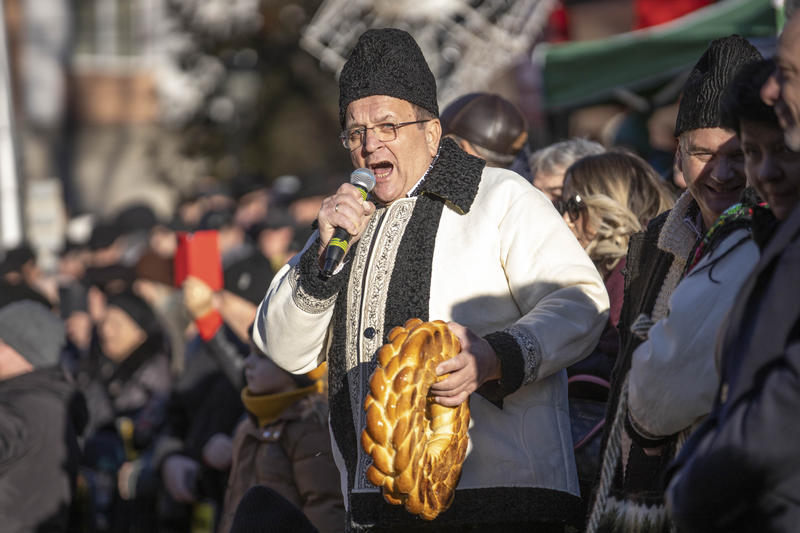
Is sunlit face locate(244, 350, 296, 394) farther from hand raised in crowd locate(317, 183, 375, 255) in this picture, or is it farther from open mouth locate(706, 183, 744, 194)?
open mouth locate(706, 183, 744, 194)

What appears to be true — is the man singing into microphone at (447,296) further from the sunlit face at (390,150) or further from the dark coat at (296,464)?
the dark coat at (296,464)

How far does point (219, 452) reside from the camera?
5.31 m

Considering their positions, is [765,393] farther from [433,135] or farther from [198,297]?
[198,297]

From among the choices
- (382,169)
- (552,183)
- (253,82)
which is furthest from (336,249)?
(253,82)

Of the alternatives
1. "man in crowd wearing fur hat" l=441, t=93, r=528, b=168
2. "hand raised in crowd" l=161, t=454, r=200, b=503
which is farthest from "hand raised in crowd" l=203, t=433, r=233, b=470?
"man in crowd wearing fur hat" l=441, t=93, r=528, b=168

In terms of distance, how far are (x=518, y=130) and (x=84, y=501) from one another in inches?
103

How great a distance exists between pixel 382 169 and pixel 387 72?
29 centimetres

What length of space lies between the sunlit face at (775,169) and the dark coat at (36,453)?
352cm

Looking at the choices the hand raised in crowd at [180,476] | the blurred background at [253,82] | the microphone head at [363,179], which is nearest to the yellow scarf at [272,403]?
the hand raised in crowd at [180,476]

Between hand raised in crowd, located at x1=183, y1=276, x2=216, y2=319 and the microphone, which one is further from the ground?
the microphone

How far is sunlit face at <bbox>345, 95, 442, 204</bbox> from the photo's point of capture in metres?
3.45

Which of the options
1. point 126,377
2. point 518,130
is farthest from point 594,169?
point 126,377

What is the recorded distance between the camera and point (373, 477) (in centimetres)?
282

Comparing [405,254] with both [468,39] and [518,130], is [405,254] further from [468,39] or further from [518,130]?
[468,39]
